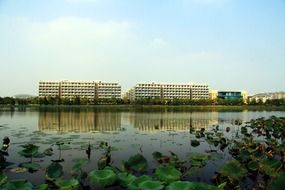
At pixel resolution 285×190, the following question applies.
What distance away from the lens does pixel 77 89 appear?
11262cm

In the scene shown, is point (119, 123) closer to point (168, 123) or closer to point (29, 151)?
point (168, 123)

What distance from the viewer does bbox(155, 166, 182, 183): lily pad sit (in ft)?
21.8

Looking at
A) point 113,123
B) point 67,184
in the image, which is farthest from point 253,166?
point 113,123

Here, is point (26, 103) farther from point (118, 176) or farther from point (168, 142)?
point (118, 176)

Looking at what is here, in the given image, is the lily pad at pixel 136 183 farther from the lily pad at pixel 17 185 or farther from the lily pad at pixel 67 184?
the lily pad at pixel 17 185

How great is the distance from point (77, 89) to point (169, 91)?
34762mm

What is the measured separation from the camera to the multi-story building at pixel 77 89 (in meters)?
111

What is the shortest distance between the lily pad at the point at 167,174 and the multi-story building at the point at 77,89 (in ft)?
343

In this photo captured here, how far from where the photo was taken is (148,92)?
4717 inches

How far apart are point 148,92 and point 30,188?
11401 centimetres

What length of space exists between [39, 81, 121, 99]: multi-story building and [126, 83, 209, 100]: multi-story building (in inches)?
385

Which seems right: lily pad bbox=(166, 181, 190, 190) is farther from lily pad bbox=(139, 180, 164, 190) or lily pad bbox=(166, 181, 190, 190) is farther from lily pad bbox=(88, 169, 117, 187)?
lily pad bbox=(88, 169, 117, 187)

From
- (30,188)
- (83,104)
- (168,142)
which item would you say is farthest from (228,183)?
(83,104)

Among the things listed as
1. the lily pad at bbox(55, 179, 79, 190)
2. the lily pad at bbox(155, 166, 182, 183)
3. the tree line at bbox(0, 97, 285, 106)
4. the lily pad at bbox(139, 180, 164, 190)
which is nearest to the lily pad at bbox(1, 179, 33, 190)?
the lily pad at bbox(55, 179, 79, 190)
